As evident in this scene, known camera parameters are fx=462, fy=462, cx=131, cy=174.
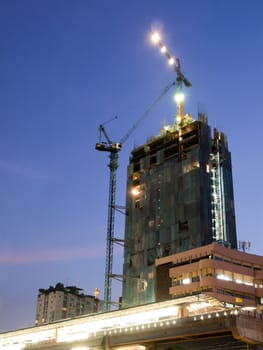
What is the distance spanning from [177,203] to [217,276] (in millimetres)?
38392

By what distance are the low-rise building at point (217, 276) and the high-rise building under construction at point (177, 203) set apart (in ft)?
64.1

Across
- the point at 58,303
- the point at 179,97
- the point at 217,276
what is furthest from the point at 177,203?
the point at 58,303

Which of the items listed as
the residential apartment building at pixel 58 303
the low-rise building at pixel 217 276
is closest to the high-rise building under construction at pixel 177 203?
A: the low-rise building at pixel 217 276

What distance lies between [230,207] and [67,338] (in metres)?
79.6

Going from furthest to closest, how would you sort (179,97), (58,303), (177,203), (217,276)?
(58,303)
(179,97)
(177,203)
(217,276)

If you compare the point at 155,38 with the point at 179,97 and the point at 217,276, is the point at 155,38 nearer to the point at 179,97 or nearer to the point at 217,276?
the point at 179,97

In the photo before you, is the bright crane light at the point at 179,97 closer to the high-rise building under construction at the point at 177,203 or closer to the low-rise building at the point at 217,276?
the high-rise building under construction at the point at 177,203

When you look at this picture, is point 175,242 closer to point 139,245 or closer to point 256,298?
point 139,245

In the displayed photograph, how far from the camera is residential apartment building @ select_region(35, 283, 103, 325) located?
188 meters

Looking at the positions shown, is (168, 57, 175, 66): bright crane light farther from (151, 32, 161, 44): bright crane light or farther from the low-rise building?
the low-rise building

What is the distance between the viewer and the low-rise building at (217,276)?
88.1 meters

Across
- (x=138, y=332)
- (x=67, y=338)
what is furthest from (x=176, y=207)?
(x=138, y=332)

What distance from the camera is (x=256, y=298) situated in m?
92.1

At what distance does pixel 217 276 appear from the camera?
291 feet
